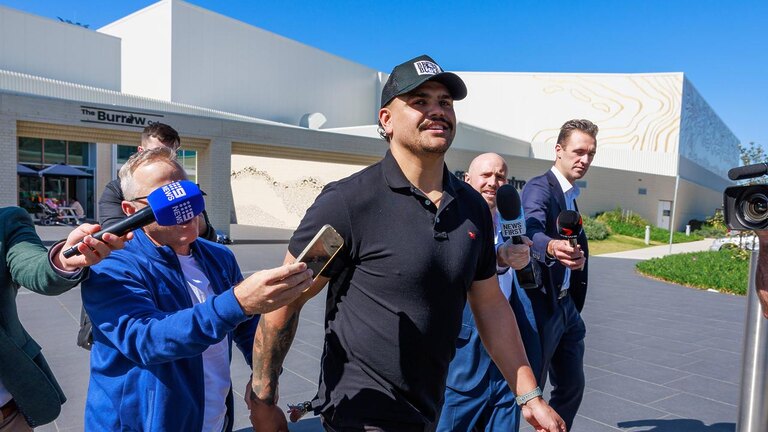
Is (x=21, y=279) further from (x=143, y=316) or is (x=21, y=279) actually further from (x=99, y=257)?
(x=99, y=257)

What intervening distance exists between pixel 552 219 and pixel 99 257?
2.62 m

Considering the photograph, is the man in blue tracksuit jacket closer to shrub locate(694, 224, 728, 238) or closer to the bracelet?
the bracelet

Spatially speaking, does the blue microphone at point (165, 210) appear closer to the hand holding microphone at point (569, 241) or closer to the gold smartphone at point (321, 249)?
the gold smartphone at point (321, 249)

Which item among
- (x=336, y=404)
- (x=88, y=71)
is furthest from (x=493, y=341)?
(x=88, y=71)

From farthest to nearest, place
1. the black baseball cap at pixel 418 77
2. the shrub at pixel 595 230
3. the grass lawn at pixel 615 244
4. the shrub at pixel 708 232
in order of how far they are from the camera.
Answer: the shrub at pixel 708 232
the shrub at pixel 595 230
the grass lawn at pixel 615 244
the black baseball cap at pixel 418 77

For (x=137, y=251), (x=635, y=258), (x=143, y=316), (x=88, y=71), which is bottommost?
(x=635, y=258)

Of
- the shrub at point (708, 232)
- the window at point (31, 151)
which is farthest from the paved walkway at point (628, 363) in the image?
the shrub at point (708, 232)

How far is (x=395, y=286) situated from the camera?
6.14 ft

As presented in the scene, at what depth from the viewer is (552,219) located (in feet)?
11.1

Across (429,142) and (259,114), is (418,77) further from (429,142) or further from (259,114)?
(259,114)

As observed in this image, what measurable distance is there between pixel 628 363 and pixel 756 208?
13.8ft

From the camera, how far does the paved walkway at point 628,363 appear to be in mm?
4379

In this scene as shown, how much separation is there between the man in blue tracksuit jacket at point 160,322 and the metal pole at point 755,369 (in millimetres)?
2511

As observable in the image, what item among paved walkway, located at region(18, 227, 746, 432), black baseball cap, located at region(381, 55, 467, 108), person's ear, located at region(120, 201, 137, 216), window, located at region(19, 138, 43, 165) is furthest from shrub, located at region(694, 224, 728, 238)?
window, located at region(19, 138, 43, 165)
